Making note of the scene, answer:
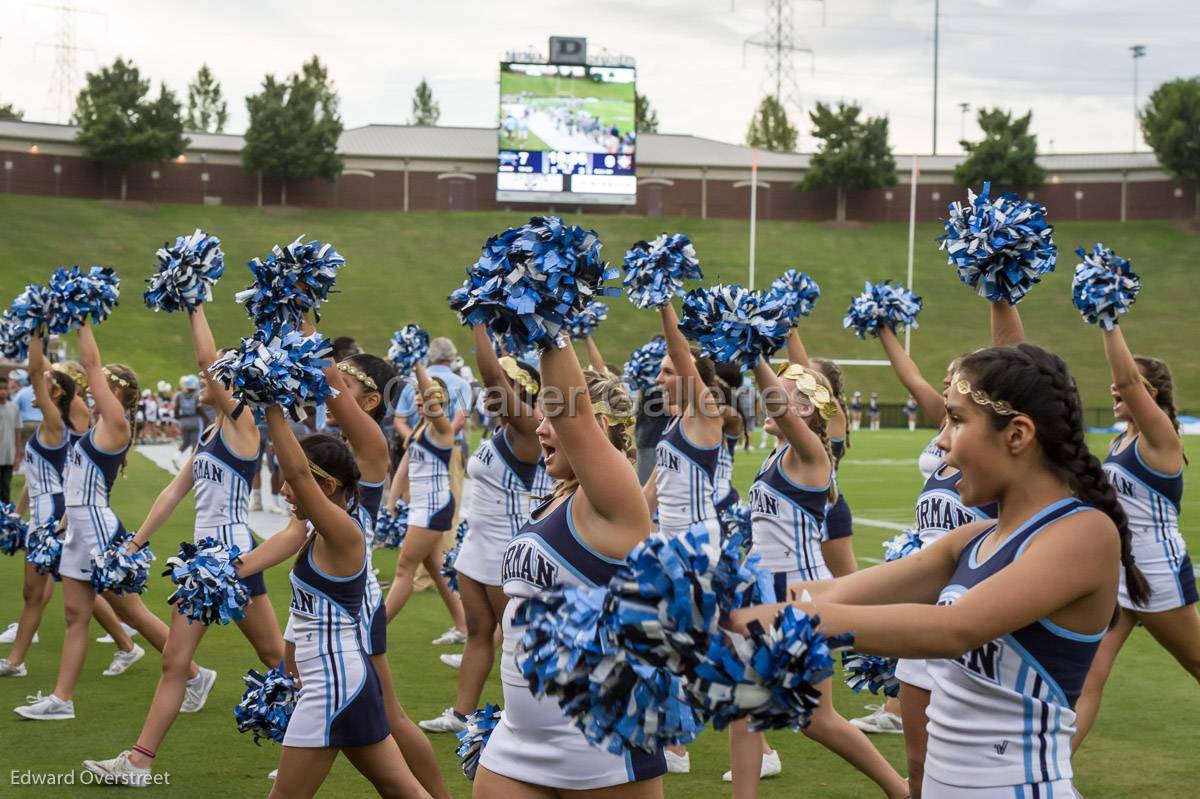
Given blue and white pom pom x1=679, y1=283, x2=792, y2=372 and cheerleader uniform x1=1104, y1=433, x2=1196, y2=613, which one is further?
cheerleader uniform x1=1104, y1=433, x2=1196, y2=613

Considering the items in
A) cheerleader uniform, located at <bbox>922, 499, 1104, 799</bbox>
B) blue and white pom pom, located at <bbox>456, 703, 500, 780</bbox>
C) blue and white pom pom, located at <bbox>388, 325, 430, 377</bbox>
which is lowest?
blue and white pom pom, located at <bbox>456, 703, 500, 780</bbox>

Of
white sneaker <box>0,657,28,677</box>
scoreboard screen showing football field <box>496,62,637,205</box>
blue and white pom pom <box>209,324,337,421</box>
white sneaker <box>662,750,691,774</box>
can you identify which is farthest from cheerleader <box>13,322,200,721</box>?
scoreboard screen showing football field <box>496,62,637,205</box>

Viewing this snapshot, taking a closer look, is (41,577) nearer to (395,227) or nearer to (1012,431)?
(1012,431)

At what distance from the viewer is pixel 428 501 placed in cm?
779

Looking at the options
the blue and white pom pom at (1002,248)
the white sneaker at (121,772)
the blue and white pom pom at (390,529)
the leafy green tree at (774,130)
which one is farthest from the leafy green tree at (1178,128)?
the white sneaker at (121,772)

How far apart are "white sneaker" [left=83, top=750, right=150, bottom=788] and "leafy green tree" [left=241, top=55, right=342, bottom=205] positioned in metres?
54.8

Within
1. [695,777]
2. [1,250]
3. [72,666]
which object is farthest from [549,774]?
[1,250]

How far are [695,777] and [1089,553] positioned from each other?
135 inches

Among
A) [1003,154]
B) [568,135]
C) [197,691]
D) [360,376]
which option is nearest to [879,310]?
[360,376]

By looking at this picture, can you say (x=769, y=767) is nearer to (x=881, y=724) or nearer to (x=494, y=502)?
(x=881, y=724)

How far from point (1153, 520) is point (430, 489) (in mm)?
4119

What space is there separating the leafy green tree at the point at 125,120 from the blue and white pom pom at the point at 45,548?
173 feet

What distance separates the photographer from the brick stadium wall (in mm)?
57250

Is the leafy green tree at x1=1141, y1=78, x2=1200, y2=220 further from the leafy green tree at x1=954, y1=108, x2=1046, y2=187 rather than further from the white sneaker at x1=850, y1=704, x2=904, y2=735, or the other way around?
the white sneaker at x1=850, y1=704, x2=904, y2=735
